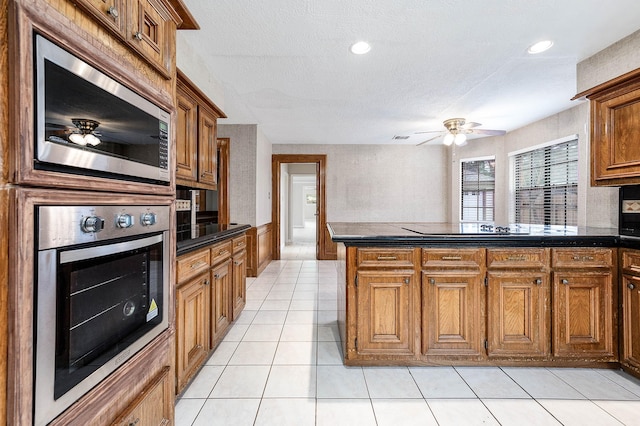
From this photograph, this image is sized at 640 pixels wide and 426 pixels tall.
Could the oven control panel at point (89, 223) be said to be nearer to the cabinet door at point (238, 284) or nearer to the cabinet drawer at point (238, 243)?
the cabinet drawer at point (238, 243)

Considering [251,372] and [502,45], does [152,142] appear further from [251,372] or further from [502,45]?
[502,45]

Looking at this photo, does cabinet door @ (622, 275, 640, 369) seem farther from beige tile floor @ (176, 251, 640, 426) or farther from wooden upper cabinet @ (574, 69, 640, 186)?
wooden upper cabinet @ (574, 69, 640, 186)

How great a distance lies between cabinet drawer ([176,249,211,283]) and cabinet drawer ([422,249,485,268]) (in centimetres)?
151

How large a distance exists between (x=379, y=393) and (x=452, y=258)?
1.00 meters

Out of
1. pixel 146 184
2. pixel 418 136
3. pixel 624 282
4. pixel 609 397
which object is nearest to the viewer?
pixel 146 184

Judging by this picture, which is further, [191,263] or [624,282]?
[624,282]

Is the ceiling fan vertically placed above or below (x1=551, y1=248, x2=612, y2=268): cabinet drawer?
above

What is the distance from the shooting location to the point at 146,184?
3.47 feet

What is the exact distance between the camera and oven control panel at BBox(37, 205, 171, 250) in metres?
0.69

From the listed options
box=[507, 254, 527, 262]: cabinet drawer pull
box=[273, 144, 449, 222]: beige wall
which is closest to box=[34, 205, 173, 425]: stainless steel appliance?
box=[507, 254, 527, 262]: cabinet drawer pull

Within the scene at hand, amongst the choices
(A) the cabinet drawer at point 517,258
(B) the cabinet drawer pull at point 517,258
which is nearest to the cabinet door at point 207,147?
(A) the cabinet drawer at point 517,258

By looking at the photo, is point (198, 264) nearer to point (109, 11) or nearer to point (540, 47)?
point (109, 11)

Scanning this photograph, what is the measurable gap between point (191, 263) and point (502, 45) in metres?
2.96

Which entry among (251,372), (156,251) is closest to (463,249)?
(251,372)
